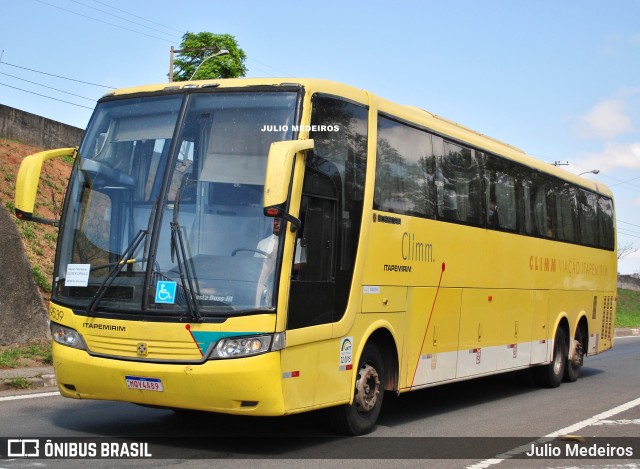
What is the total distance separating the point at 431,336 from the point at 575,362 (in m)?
6.91

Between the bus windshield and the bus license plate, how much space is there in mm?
612

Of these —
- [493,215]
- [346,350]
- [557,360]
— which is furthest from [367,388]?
[557,360]

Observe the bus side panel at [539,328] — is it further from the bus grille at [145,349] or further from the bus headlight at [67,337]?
the bus headlight at [67,337]

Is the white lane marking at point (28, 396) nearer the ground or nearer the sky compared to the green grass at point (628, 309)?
nearer the ground

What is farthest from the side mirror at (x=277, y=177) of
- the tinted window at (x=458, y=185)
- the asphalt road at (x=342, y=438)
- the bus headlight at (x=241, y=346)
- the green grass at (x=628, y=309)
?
the green grass at (x=628, y=309)

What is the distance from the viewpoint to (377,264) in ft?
33.2

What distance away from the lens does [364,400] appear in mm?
9906

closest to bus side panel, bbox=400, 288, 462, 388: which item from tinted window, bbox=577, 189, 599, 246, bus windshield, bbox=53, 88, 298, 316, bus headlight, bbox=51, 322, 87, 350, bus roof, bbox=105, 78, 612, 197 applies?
bus roof, bbox=105, 78, 612, 197

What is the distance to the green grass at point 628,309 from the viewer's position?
4678 cm

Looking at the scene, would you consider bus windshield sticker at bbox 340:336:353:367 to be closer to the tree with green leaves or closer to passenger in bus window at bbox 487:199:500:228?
passenger in bus window at bbox 487:199:500:228

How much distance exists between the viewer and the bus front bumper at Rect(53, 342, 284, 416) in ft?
Result: 26.7

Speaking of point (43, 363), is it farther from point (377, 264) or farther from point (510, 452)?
point (510, 452)

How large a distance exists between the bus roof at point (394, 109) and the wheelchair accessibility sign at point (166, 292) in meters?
2.07

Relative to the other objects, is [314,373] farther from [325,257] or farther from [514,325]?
[514,325]
